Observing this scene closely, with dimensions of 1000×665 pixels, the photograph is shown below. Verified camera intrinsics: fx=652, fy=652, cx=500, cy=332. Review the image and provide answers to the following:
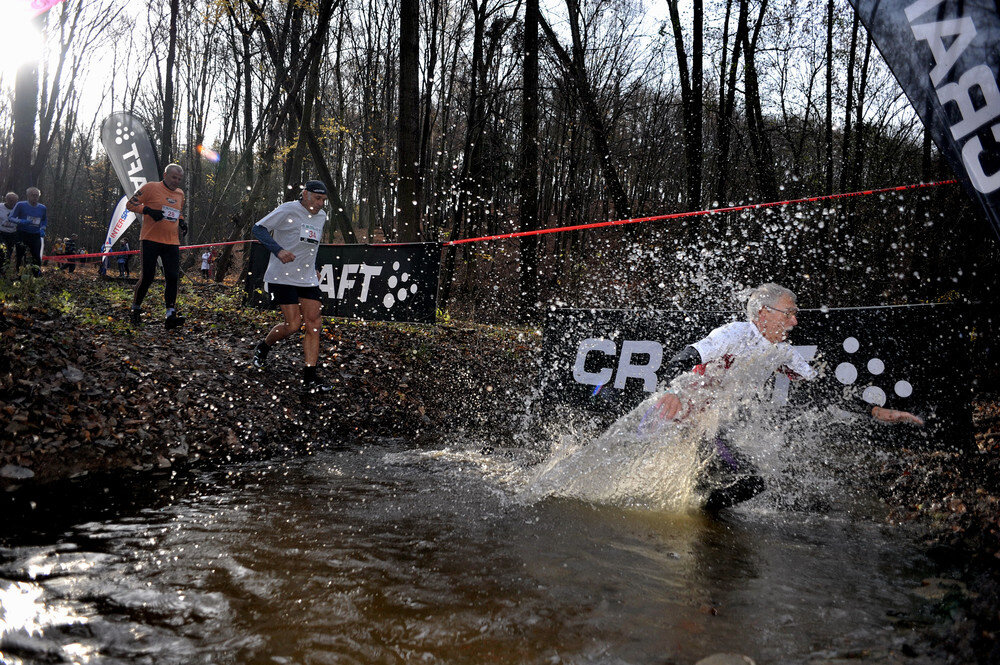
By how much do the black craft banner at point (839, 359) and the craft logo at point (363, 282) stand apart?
9.41 ft

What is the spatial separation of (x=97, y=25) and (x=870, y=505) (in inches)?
1324

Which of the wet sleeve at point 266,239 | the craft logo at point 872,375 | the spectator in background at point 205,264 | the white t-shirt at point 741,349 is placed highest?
the spectator in background at point 205,264

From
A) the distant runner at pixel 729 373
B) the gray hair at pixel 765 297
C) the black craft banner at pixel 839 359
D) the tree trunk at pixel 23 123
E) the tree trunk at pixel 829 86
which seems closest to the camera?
the distant runner at pixel 729 373

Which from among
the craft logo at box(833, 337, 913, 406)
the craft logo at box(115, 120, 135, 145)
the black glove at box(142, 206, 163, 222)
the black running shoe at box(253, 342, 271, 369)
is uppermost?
the craft logo at box(115, 120, 135, 145)

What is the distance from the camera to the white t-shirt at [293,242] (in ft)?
24.1

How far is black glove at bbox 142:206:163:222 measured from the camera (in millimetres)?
8461

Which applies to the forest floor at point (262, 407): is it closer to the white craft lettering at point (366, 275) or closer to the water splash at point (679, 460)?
the white craft lettering at point (366, 275)

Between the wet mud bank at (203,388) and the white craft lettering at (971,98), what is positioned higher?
the white craft lettering at (971,98)

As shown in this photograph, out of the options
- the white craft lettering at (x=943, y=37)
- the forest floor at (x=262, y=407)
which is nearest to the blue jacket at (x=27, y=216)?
the forest floor at (x=262, y=407)

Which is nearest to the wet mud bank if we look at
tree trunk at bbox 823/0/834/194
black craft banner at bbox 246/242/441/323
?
black craft banner at bbox 246/242/441/323

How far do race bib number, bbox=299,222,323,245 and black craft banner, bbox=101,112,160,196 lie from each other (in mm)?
6651

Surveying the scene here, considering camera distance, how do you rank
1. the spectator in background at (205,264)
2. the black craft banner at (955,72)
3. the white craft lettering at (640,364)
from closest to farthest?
the black craft banner at (955,72)
the white craft lettering at (640,364)
the spectator in background at (205,264)

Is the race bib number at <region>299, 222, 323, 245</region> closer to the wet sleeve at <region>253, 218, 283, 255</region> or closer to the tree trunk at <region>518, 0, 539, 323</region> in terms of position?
the wet sleeve at <region>253, 218, 283, 255</region>

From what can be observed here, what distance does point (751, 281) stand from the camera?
19.9 metres
